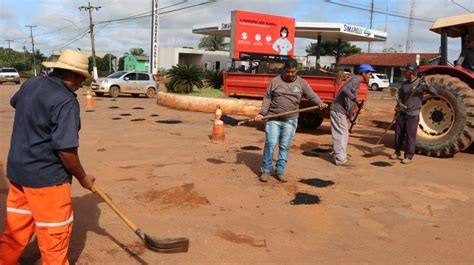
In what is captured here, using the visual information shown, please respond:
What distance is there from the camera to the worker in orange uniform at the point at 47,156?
2.75 m

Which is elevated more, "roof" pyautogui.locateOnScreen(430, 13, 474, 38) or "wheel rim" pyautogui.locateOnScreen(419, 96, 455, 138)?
"roof" pyautogui.locateOnScreen(430, 13, 474, 38)

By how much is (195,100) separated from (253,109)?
256cm

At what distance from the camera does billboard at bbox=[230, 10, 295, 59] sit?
22.2 metres

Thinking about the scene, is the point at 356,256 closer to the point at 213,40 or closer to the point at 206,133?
the point at 206,133

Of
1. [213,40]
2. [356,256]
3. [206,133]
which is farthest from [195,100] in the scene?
[213,40]

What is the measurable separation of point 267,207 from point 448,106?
4944mm

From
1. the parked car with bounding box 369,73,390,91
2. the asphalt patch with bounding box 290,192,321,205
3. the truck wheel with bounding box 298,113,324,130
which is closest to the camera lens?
the asphalt patch with bounding box 290,192,321,205

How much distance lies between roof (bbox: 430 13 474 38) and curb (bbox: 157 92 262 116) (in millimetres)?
5814

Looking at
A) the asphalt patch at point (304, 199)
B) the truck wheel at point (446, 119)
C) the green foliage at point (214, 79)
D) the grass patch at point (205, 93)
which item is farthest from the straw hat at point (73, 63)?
the green foliage at point (214, 79)

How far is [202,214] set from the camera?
15.8ft

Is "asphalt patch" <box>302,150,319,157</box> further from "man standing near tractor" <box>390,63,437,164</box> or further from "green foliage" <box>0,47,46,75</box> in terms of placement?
"green foliage" <box>0,47,46,75</box>

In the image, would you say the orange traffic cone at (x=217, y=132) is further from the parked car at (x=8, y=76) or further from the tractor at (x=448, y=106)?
the parked car at (x=8, y=76)

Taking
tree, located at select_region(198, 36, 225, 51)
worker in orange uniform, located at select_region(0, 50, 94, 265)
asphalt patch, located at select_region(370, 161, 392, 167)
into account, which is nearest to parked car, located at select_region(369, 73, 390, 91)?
asphalt patch, located at select_region(370, 161, 392, 167)

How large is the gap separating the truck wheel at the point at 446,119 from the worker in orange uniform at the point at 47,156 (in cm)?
695
